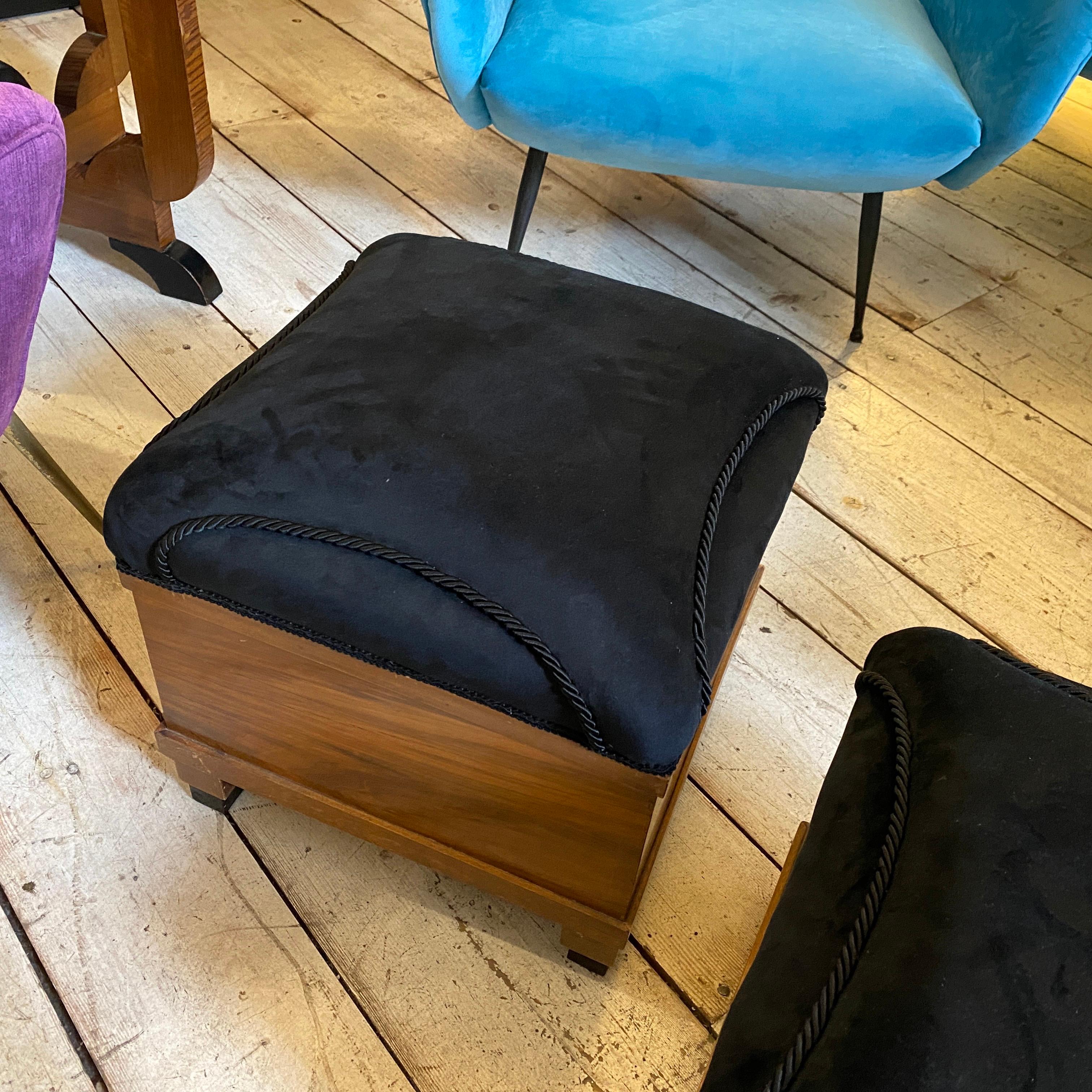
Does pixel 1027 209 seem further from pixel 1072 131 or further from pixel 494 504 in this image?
pixel 494 504

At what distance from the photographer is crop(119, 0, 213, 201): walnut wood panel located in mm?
1256

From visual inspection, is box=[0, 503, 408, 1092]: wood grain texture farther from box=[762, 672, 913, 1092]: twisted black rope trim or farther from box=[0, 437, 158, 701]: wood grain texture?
box=[762, 672, 913, 1092]: twisted black rope trim

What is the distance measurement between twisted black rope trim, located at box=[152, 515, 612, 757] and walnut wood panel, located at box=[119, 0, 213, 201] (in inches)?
32.2

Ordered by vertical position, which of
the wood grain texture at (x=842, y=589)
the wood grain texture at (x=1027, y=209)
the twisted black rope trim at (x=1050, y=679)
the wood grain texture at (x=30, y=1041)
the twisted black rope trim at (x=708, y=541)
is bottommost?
the wood grain texture at (x=30, y=1041)

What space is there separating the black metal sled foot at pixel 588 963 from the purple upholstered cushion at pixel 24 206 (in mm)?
652

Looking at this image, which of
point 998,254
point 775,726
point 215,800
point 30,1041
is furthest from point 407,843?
point 998,254

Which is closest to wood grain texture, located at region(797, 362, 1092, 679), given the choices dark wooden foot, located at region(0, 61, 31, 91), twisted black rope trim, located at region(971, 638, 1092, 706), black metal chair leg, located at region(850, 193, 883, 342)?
black metal chair leg, located at region(850, 193, 883, 342)

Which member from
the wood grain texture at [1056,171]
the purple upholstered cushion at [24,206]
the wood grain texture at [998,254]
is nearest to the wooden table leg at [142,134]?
the purple upholstered cushion at [24,206]

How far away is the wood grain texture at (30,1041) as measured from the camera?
2.67 feet

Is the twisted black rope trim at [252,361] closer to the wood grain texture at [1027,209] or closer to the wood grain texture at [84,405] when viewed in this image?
the wood grain texture at [84,405]

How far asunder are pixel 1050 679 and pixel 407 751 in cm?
46

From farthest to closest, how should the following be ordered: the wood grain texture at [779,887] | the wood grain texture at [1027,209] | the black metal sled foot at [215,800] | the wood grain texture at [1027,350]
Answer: the wood grain texture at [1027,209]
the wood grain texture at [1027,350]
the black metal sled foot at [215,800]
the wood grain texture at [779,887]

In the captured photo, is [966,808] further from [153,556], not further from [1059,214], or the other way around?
[1059,214]

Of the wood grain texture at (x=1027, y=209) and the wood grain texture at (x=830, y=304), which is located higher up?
the wood grain texture at (x=1027, y=209)
